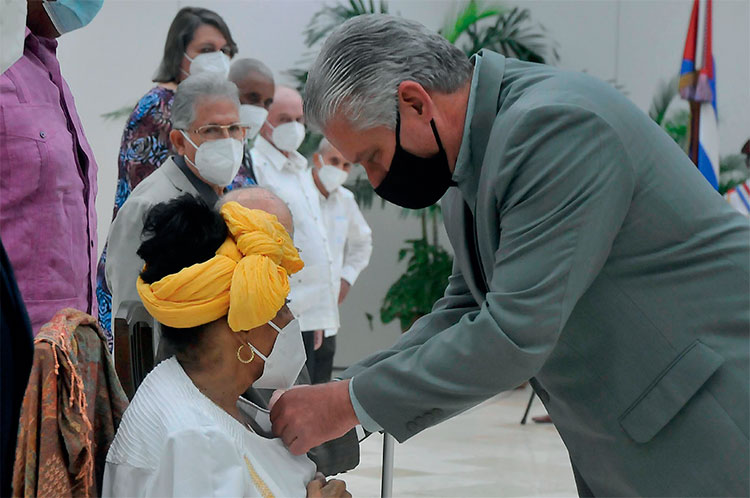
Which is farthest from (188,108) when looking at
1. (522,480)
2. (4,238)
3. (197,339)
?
(522,480)

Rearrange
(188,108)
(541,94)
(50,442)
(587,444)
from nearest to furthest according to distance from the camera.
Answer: (50,442) → (541,94) → (587,444) → (188,108)

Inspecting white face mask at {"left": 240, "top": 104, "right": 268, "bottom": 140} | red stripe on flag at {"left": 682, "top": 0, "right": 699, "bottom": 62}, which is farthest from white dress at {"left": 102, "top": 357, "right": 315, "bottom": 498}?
red stripe on flag at {"left": 682, "top": 0, "right": 699, "bottom": 62}

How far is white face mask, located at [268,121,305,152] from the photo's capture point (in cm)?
500

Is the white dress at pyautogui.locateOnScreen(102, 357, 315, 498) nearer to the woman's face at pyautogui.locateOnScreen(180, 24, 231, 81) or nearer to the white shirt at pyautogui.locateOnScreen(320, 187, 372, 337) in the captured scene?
the woman's face at pyautogui.locateOnScreen(180, 24, 231, 81)

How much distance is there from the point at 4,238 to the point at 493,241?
4.48 ft

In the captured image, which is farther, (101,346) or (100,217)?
(100,217)

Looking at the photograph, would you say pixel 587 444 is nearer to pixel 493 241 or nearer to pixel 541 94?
pixel 493 241

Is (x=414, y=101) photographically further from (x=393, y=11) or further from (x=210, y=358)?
(x=393, y=11)

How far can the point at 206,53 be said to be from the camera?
13.9 ft

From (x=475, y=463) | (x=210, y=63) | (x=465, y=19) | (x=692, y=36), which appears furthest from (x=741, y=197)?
(x=210, y=63)

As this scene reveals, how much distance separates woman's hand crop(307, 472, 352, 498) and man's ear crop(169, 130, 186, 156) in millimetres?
1843

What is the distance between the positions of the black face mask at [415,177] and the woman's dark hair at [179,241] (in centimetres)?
36

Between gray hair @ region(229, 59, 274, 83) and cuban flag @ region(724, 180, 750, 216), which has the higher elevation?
gray hair @ region(229, 59, 274, 83)

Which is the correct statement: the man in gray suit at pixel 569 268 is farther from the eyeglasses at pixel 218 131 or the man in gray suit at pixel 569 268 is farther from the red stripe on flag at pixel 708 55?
the red stripe on flag at pixel 708 55
